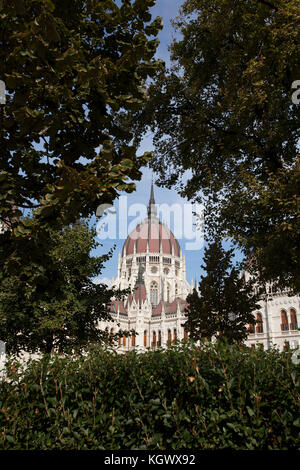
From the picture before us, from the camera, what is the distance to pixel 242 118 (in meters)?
10.5

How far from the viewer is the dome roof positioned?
412 ft

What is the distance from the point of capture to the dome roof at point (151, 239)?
125688 millimetres

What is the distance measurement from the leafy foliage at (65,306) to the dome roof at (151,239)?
10669 centimetres

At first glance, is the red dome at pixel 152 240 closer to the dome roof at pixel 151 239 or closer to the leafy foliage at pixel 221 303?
the dome roof at pixel 151 239

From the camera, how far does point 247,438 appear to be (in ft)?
12.2

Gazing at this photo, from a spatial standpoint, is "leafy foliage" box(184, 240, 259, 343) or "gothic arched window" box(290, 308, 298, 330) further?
"gothic arched window" box(290, 308, 298, 330)

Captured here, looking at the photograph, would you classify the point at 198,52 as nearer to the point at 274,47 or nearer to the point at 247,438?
the point at 274,47

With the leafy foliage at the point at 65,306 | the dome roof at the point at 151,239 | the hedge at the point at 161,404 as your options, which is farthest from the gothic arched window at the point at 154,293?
the hedge at the point at 161,404

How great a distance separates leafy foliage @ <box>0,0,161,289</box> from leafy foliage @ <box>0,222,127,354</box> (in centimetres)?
Result: 870

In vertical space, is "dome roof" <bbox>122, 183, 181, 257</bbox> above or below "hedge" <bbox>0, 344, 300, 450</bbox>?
above

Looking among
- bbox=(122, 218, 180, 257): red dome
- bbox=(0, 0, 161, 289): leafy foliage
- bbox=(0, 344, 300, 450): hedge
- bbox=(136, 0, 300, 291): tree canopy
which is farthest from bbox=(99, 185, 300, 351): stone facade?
bbox=(0, 0, 161, 289): leafy foliage

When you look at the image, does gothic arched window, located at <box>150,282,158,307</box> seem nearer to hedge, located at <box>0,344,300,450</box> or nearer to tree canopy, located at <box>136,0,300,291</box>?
tree canopy, located at <box>136,0,300,291</box>

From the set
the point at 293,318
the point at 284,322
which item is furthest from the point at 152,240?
the point at 293,318

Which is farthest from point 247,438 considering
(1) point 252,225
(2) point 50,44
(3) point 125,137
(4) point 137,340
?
(4) point 137,340
